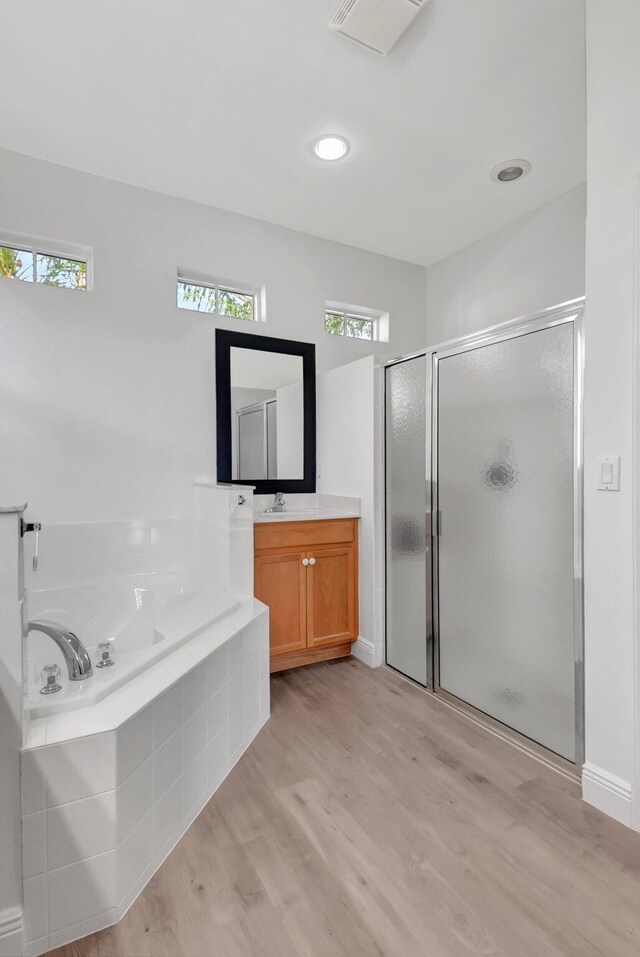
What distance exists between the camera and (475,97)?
2121 mm

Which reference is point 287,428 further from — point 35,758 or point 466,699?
point 35,758

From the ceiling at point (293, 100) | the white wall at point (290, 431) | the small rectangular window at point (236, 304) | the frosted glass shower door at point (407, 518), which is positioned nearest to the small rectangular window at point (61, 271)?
the ceiling at point (293, 100)

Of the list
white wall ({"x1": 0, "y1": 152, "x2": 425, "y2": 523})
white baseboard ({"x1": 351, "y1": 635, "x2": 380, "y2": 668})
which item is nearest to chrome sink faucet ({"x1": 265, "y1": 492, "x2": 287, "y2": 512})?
white wall ({"x1": 0, "y1": 152, "x2": 425, "y2": 523})

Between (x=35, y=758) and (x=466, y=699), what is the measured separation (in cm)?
185

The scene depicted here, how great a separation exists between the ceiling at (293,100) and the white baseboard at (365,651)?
Result: 2.65m

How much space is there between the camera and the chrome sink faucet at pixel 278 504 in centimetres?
317

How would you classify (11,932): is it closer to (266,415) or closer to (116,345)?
(116,345)

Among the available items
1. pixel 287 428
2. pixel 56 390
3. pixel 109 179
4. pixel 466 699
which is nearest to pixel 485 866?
pixel 466 699

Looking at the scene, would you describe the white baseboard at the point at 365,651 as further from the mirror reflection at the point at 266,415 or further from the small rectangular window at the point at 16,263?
the small rectangular window at the point at 16,263

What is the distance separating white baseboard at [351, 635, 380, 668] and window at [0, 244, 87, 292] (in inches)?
101

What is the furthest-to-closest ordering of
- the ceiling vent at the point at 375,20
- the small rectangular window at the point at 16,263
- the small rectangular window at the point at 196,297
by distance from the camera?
the small rectangular window at the point at 196,297
the small rectangular window at the point at 16,263
the ceiling vent at the point at 375,20

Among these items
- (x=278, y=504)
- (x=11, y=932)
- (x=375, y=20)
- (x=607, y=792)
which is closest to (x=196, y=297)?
(x=278, y=504)

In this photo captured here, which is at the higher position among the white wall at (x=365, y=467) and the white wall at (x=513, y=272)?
the white wall at (x=513, y=272)

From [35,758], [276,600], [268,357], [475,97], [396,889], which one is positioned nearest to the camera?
[35,758]
